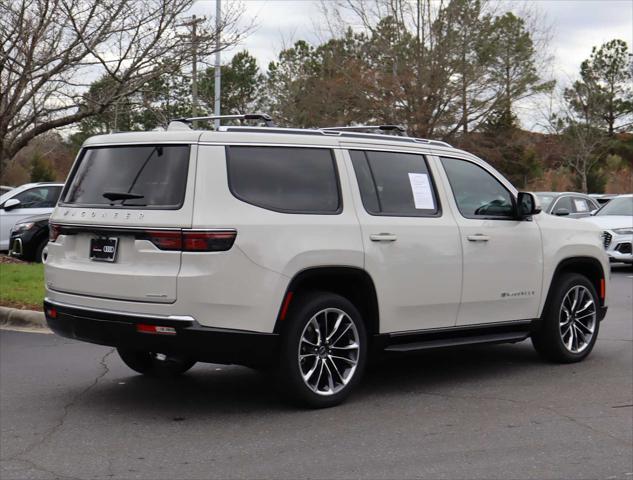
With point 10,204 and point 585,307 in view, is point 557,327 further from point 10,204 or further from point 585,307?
point 10,204

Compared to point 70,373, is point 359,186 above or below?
above

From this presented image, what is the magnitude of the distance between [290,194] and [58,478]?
2.39m

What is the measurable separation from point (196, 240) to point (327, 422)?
57.2 inches

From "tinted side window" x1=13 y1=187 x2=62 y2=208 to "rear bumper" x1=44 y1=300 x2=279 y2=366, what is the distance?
1276 cm

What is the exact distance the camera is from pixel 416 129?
112ft

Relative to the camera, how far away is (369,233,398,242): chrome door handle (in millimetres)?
6391

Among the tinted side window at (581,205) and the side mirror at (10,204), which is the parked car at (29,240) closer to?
the side mirror at (10,204)

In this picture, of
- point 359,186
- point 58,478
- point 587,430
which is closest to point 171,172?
point 359,186

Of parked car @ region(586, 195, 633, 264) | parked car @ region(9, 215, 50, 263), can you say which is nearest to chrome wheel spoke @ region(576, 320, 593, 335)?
parked car @ region(586, 195, 633, 264)

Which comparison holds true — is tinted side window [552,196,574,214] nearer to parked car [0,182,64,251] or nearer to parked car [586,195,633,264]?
parked car [586,195,633,264]

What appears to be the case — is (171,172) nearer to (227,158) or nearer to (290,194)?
(227,158)

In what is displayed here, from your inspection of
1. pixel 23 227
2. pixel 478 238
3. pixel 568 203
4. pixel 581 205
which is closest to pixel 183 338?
pixel 478 238

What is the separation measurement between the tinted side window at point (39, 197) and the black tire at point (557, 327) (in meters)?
12.6

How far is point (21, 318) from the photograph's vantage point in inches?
405
